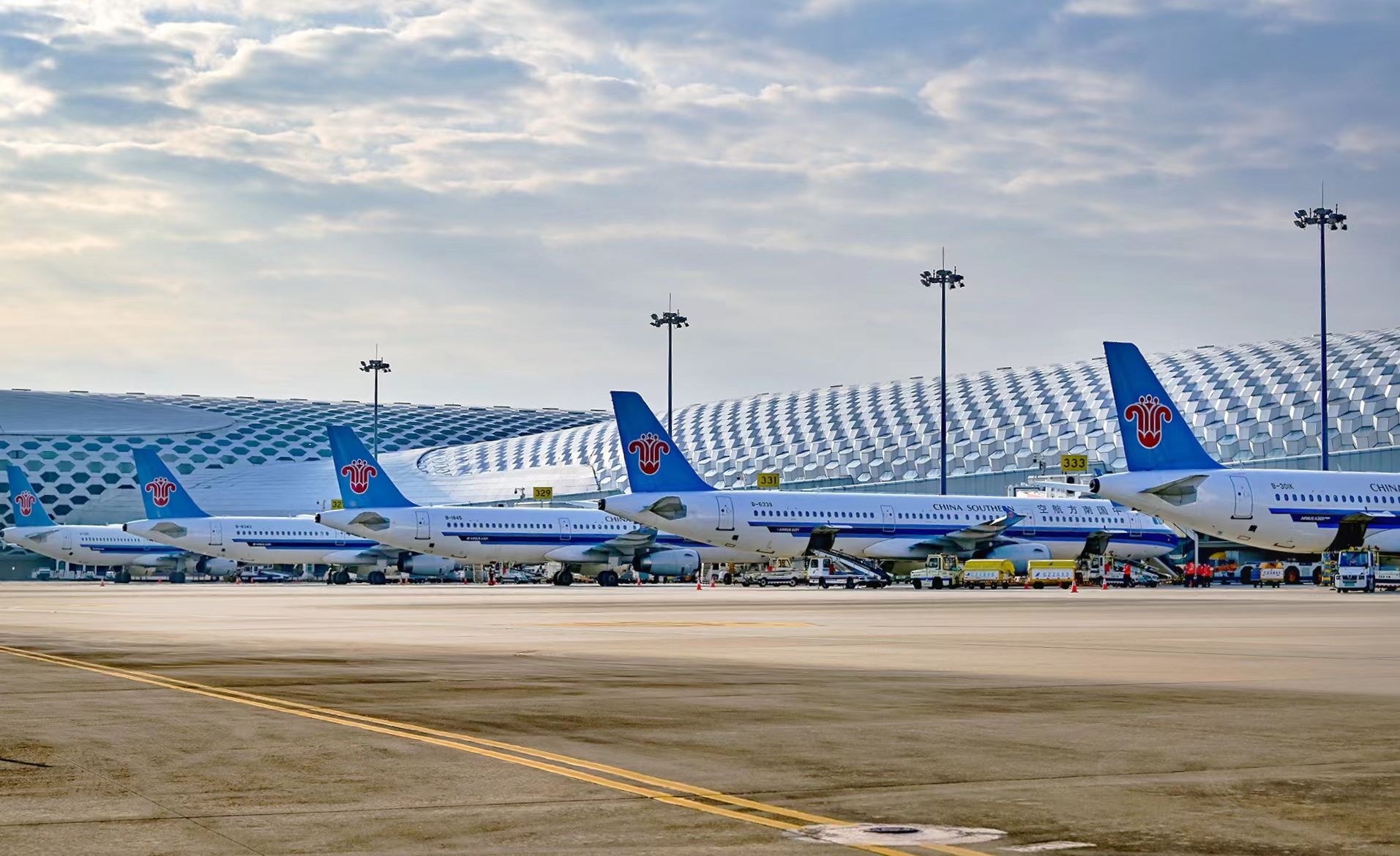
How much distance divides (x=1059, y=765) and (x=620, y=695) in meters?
6.70

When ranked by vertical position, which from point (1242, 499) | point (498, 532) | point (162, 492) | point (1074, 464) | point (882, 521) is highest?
point (1074, 464)

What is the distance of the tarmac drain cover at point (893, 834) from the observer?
28.3 feet

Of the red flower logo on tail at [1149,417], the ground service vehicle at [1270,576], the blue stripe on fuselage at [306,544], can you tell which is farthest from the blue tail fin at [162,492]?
the red flower logo on tail at [1149,417]

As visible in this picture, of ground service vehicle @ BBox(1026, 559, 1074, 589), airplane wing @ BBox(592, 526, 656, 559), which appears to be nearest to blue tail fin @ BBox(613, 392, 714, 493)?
ground service vehicle @ BBox(1026, 559, 1074, 589)

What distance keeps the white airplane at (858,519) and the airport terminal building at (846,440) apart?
28319mm

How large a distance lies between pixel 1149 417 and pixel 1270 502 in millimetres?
6496

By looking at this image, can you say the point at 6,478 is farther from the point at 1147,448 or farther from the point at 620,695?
the point at 620,695

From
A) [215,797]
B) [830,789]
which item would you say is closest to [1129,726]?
[830,789]

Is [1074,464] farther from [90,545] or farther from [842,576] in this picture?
[90,545]

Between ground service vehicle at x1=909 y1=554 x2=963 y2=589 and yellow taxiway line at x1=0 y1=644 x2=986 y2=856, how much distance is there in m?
63.4

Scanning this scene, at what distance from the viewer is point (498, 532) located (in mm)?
93312

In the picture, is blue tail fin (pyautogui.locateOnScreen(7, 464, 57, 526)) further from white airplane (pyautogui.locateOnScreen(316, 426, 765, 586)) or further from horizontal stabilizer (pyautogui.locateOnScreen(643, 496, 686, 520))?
horizontal stabilizer (pyautogui.locateOnScreen(643, 496, 686, 520))

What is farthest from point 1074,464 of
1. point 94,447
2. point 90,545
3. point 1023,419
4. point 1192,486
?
point 94,447

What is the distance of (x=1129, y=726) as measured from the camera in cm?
1405
